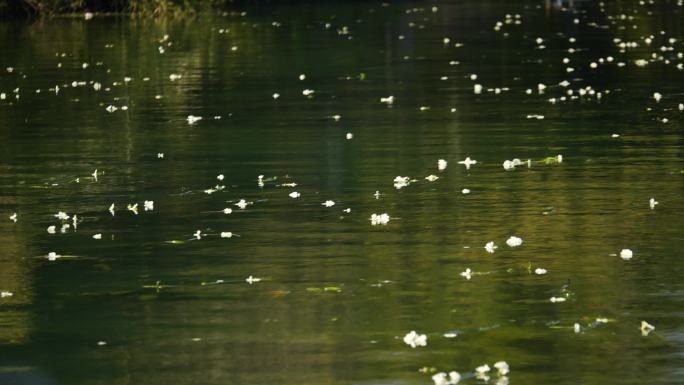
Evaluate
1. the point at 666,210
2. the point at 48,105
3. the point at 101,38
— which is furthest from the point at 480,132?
the point at 101,38

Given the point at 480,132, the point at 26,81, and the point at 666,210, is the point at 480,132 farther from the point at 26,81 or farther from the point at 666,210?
the point at 26,81

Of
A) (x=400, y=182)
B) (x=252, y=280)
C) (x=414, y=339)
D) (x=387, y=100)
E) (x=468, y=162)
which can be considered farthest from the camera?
(x=387, y=100)

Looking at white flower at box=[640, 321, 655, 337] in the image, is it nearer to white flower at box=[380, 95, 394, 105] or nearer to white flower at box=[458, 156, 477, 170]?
white flower at box=[458, 156, 477, 170]

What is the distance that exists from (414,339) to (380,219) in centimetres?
381

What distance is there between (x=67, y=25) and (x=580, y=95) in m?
21.6

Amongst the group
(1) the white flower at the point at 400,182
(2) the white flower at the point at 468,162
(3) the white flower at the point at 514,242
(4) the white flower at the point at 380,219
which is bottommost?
(3) the white flower at the point at 514,242

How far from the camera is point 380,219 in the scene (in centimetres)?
1291

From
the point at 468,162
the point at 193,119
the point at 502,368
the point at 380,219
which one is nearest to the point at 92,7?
the point at 193,119

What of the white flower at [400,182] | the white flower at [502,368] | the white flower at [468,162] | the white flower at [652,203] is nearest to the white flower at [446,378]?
the white flower at [502,368]

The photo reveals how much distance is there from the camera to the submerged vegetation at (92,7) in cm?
4403

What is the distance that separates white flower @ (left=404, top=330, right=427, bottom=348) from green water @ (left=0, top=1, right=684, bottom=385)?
2.5 inches

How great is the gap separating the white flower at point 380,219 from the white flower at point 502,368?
4.30 meters

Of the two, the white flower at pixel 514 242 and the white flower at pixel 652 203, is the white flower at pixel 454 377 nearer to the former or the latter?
the white flower at pixel 514 242

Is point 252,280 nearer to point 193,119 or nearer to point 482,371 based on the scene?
point 482,371
